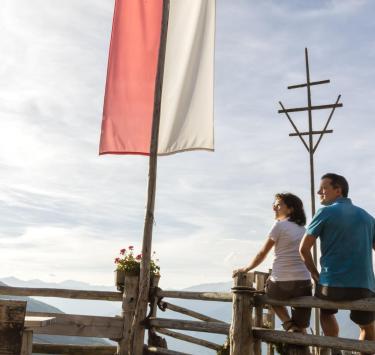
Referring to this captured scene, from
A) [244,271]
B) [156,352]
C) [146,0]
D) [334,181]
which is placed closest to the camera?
[334,181]

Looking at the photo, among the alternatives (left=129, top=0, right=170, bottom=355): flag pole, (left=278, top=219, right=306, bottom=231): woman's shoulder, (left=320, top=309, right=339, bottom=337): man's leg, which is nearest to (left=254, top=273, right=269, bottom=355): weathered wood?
(left=320, top=309, right=339, bottom=337): man's leg

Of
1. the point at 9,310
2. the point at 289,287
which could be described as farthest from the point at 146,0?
the point at 9,310

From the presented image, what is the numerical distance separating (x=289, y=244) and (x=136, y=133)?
3.78 m

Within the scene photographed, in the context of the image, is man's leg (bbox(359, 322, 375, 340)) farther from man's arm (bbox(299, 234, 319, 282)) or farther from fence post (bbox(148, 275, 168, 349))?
fence post (bbox(148, 275, 168, 349))

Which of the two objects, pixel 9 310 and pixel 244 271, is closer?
pixel 9 310

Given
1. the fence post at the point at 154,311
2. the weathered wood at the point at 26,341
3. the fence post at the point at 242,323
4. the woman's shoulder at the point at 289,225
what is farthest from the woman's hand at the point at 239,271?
the fence post at the point at 154,311

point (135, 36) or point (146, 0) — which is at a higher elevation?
point (146, 0)

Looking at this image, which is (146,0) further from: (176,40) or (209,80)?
(209,80)

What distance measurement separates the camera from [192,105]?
28.5 feet

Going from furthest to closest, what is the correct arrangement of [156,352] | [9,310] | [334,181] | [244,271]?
[156,352], [244,271], [334,181], [9,310]

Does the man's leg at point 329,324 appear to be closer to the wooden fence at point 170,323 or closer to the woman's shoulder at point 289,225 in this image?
the wooden fence at point 170,323

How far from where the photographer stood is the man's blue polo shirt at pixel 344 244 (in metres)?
5.19

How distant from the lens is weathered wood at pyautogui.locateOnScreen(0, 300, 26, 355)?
3504mm

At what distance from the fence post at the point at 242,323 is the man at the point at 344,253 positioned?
39.1 inches
